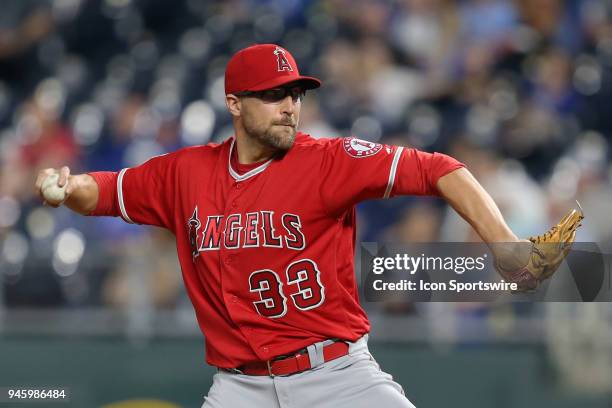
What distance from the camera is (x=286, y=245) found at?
3.16m

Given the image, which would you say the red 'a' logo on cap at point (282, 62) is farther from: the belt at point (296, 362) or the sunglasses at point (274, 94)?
the belt at point (296, 362)

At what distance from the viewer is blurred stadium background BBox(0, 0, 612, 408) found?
506 centimetres

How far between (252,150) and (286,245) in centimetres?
37

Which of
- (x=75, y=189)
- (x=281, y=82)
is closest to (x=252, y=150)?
(x=281, y=82)

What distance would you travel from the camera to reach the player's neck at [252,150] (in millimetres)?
3328

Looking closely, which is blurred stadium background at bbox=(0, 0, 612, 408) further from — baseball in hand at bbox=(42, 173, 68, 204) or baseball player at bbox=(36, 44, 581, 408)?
baseball in hand at bbox=(42, 173, 68, 204)

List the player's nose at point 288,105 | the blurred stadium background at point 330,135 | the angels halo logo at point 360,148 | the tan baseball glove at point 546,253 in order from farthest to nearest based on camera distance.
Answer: the blurred stadium background at point 330,135, the player's nose at point 288,105, the angels halo logo at point 360,148, the tan baseball glove at point 546,253

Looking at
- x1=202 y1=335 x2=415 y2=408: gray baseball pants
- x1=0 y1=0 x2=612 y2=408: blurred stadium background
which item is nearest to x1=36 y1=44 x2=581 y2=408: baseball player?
x1=202 y1=335 x2=415 y2=408: gray baseball pants

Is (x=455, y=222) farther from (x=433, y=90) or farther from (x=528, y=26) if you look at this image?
(x=528, y=26)

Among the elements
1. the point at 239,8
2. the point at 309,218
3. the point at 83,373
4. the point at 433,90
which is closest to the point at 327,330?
the point at 309,218

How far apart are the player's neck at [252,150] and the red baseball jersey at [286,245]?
0.04 metres

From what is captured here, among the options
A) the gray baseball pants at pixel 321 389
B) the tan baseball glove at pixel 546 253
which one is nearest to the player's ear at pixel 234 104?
the gray baseball pants at pixel 321 389

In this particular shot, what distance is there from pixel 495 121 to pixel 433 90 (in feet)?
2.15

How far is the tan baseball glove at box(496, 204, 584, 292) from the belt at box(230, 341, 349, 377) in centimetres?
55
